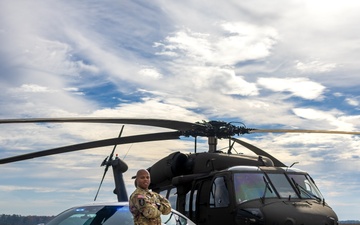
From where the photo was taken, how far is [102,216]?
22.2 feet

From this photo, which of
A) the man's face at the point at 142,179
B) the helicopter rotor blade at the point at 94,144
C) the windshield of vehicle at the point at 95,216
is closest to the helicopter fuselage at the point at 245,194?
the helicopter rotor blade at the point at 94,144

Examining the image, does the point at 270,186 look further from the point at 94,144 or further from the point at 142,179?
the point at 142,179

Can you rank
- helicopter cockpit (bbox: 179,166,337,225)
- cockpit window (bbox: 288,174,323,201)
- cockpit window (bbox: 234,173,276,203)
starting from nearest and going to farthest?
helicopter cockpit (bbox: 179,166,337,225)
cockpit window (bbox: 234,173,276,203)
cockpit window (bbox: 288,174,323,201)

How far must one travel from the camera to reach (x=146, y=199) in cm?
584

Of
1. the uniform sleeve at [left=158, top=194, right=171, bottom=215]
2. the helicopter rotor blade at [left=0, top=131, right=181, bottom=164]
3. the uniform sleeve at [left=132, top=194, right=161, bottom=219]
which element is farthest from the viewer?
the helicopter rotor blade at [left=0, top=131, right=181, bottom=164]

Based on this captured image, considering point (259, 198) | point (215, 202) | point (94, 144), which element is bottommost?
point (215, 202)

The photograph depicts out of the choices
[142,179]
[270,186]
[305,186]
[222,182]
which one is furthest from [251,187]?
[142,179]


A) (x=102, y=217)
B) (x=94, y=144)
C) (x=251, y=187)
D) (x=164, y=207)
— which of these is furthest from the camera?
(x=94, y=144)

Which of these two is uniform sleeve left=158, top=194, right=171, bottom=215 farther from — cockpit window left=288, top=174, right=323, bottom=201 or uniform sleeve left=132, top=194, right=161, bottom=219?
cockpit window left=288, top=174, right=323, bottom=201

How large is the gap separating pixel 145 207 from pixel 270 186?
480 centimetres

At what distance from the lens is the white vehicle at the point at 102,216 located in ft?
21.7

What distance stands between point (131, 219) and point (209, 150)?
614cm

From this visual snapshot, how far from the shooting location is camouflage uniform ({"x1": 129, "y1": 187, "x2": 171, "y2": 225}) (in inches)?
228

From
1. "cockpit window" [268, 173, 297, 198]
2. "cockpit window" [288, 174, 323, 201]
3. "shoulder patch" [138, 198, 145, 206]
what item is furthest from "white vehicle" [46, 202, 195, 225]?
"cockpit window" [288, 174, 323, 201]
